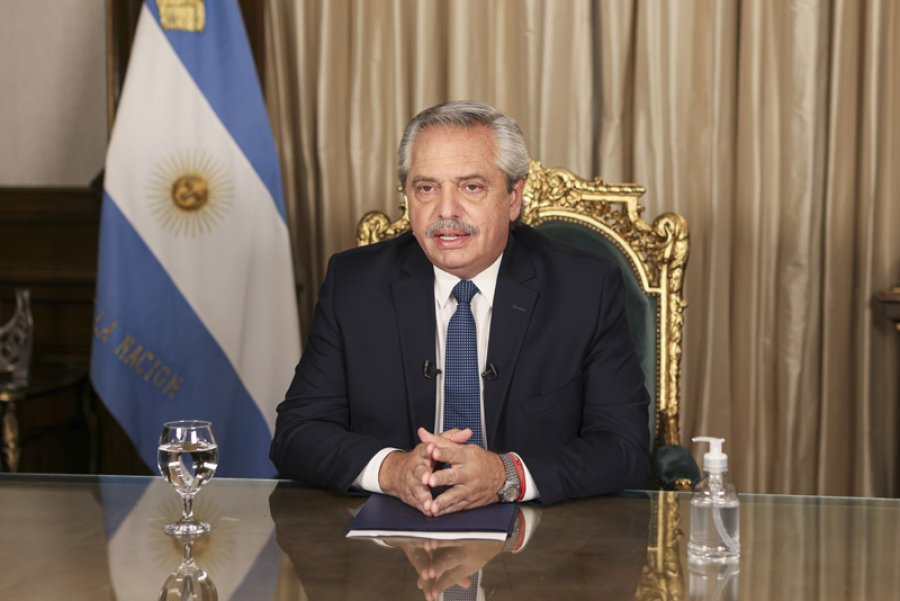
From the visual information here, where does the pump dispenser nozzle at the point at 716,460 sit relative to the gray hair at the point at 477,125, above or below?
below

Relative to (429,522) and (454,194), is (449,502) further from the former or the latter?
(454,194)

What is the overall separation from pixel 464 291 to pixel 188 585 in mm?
1240

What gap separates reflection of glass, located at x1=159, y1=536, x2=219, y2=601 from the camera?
64.2 inches

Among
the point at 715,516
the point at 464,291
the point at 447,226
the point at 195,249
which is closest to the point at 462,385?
the point at 464,291

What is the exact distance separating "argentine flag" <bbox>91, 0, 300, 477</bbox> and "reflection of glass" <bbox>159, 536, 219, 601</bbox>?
2.08 metres

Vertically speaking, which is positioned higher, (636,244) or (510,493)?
(636,244)

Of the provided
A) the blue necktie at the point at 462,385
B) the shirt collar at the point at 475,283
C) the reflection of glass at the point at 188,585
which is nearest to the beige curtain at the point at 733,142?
the shirt collar at the point at 475,283

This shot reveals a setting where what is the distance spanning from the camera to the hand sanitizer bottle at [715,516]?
181 centimetres

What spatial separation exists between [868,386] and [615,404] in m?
1.86

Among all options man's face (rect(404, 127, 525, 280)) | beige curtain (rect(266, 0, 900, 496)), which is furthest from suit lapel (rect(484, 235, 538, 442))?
beige curtain (rect(266, 0, 900, 496))

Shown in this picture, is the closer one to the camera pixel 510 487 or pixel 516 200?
pixel 510 487

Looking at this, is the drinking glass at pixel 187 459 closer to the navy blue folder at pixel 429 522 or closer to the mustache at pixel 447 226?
the navy blue folder at pixel 429 522

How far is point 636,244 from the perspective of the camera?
3.19m

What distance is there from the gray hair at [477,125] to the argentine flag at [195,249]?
125 cm
